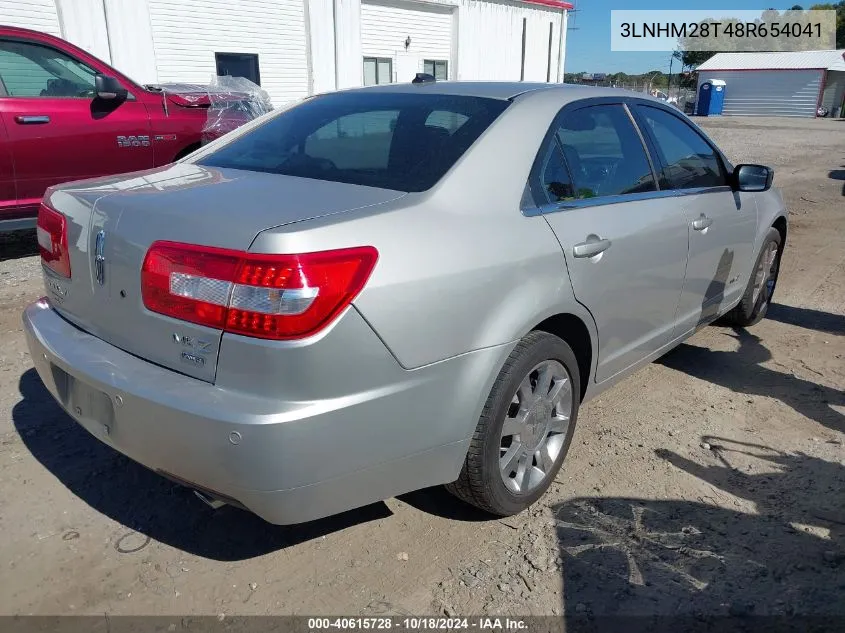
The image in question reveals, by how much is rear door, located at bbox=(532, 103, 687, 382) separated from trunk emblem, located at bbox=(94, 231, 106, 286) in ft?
5.11

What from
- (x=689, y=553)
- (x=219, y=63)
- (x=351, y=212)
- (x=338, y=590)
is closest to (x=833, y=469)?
(x=689, y=553)

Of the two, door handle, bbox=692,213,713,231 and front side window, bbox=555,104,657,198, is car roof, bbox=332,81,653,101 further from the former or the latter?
door handle, bbox=692,213,713,231

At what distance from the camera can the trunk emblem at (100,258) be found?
7.52 feet

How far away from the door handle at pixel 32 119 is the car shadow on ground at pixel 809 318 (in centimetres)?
624

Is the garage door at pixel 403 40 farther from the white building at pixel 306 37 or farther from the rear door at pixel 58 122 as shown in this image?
the rear door at pixel 58 122

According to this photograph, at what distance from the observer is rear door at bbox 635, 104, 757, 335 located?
11.8 feet

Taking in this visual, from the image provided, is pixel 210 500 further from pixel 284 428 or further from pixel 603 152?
pixel 603 152

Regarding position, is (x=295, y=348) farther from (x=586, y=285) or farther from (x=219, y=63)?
(x=219, y=63)

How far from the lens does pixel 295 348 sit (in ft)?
6.33

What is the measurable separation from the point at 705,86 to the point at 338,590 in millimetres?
44009

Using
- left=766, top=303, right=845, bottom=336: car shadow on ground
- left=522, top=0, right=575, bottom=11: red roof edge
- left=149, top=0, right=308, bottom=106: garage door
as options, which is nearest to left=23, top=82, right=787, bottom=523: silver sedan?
left=766, top=303, right=845, bottom=336: car shadow on ground

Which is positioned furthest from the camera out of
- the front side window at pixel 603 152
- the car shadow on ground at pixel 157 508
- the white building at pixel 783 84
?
the white building at pixel 783 84

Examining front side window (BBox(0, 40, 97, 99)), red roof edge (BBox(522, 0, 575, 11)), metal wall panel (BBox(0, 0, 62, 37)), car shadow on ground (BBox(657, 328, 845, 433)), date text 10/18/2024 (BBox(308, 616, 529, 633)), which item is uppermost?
red roof edge (BBox(522, 0, 575, 11))

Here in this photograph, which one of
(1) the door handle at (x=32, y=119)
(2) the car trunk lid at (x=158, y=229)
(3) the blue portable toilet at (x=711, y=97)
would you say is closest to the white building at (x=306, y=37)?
(1) the door handle at (x=32, y=119)
